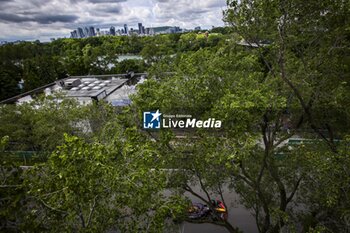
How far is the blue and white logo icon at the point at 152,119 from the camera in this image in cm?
764

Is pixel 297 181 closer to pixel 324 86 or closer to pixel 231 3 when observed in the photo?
pixel 324 86

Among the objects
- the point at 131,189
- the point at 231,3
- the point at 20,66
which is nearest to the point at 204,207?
the point at 131,189

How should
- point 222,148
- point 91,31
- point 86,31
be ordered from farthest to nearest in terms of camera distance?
1. point 86,31
2. point 91,31
3. point 222,148

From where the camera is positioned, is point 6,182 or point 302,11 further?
point 302,11

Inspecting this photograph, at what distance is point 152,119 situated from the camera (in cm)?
772

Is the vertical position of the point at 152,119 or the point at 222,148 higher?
the point at 152,119

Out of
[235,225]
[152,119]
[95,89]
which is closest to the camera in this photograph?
[152,119]

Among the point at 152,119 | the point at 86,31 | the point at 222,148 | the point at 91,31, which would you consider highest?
the point at 152,119

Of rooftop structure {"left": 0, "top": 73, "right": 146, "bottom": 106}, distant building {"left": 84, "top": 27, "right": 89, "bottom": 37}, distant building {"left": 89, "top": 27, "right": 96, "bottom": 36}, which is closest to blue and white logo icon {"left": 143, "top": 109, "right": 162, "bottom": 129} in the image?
rooftop structure {"left": 0, "top": 73, "right": 146, "bottom": 106}

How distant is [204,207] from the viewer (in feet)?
41.9

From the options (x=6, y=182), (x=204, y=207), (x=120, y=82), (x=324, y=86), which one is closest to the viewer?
(x=6, y=182)

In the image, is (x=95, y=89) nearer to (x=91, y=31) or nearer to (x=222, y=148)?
(x=222, y=148)

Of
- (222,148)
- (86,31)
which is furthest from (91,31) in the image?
(222,148)

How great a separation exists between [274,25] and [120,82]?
23.8 meters
